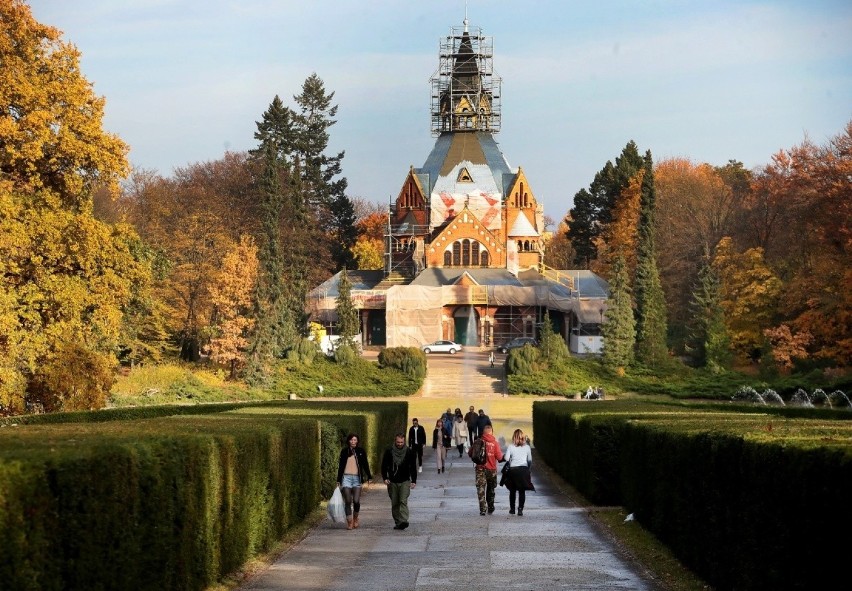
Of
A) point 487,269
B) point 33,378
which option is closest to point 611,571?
point 33,378

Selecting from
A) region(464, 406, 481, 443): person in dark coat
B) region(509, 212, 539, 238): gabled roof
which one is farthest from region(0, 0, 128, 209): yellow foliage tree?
region(509, 212, 539, 238): gabled roof

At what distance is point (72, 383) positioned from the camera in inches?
1526

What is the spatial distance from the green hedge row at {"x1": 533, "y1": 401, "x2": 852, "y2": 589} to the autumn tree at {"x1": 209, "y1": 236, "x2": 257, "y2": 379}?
4816 centimetres

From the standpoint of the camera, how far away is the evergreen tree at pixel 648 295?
73.1 m

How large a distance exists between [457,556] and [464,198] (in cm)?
9397

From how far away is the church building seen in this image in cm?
9531

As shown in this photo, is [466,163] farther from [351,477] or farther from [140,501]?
[140,501]

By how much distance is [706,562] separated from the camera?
1455 cm

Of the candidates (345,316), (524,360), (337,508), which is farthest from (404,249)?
(337,508)

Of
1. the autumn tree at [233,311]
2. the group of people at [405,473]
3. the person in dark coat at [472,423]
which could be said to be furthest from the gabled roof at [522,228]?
the group of people at [405,473]

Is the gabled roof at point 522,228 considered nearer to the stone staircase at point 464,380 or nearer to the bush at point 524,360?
the stone staircase at point 464,380

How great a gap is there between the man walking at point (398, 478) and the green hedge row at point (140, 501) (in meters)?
1.56

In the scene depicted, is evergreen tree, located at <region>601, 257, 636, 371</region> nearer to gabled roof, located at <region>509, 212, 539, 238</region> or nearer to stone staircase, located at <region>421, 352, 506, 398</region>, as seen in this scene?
stone staircase, located at <region>421, 352, 506, 398</region>

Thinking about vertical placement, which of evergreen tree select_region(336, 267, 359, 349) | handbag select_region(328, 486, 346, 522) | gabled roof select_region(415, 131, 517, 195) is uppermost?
gabled roof select_region(415, 131, 517, 195)
